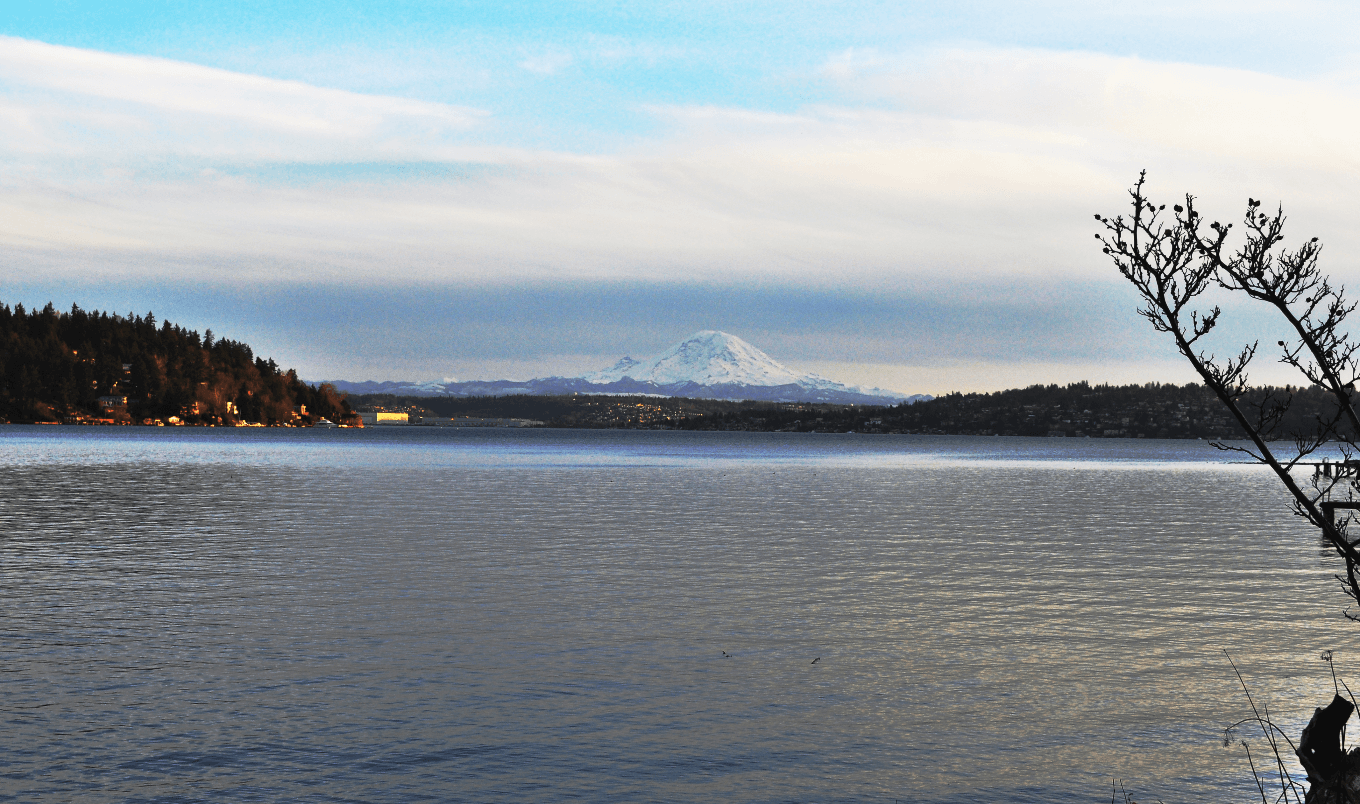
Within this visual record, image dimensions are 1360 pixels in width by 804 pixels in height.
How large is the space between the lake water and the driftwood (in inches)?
128

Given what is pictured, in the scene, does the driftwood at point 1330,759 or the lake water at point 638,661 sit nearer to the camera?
the driftwood at point 1330,759

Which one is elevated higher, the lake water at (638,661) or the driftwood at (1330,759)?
the driftwood at (1330,759)

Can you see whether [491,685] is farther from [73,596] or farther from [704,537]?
[704,537]

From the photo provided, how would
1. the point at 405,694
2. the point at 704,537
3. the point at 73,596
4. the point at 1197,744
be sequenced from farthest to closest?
the point at 704,537 < the point at 73,596 < the point at 405,694 < the point at 1197,744

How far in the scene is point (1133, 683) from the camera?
1898 centimetres

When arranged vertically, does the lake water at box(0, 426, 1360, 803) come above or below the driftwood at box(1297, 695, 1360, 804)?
below

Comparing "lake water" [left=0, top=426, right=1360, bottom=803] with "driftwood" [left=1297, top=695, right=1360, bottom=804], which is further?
"lake water" [left=0, top=426, right=1360, bottom=803]

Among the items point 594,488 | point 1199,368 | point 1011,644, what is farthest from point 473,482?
point 1199,368

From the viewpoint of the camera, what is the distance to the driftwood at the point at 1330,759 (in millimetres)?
10211

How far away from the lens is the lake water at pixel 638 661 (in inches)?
549

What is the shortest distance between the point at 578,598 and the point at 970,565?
14100 mm

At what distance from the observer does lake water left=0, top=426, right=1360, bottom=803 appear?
14.0 metres

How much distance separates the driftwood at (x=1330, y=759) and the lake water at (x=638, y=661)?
326cm

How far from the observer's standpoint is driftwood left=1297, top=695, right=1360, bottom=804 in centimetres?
1021
